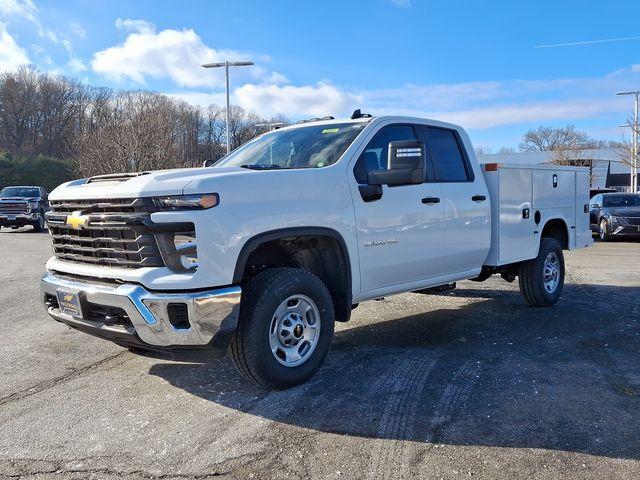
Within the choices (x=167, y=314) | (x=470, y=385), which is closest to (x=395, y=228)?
(x=470, y=385)

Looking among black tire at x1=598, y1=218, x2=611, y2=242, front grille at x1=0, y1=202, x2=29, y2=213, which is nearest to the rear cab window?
black tire at x1=598, y1=218, x2=611, y2=242

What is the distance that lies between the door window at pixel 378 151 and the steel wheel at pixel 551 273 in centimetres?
296

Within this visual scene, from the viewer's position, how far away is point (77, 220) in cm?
412

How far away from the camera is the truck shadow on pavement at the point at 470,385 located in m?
3.54

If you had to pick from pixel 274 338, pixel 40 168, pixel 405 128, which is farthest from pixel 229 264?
pixel 40 168

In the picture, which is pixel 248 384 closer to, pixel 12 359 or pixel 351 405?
pixel 351 405

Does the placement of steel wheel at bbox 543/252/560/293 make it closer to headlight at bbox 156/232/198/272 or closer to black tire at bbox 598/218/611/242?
headlight at bbox 156/232/198/272

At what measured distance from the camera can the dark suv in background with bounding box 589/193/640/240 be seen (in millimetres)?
17453

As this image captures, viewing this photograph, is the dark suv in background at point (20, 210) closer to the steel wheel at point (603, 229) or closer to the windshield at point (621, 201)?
the steel wheel at point (603, 229)

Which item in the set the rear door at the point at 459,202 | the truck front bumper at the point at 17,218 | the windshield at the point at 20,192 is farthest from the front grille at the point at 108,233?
the windshield at the point at 20,192

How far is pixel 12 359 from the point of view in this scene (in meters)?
5.15

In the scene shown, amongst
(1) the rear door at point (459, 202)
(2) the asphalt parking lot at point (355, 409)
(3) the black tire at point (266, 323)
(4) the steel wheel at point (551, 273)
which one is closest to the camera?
(2) the asphalt parking lot at point (355, 409)

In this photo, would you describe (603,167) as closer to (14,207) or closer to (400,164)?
(14,207)

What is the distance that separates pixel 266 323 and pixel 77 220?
1.57 meters
